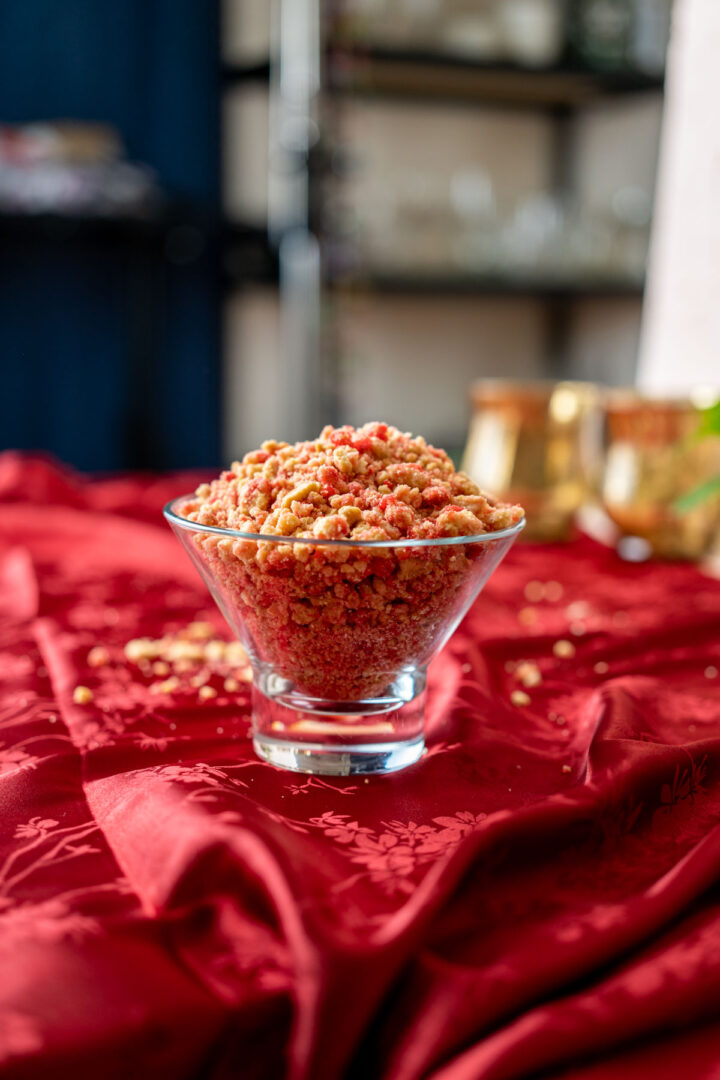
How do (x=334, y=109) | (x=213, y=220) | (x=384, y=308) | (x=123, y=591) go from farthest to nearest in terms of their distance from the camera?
(x=384, y=308), (x=334, y=109), (x=213, y=220), (x=123, y=591)

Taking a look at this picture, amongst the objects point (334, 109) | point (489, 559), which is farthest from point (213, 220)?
point (489, 559)

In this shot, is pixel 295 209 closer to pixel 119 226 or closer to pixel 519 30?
pixel 119 226

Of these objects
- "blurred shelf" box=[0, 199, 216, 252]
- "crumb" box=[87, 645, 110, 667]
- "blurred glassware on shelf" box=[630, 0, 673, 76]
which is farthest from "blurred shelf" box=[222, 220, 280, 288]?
"crumb" box=[87, 645, 110, 667]

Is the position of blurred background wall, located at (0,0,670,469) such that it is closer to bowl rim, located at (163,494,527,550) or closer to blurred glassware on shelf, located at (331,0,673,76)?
blurred glassware on shelf, located at (331,0,673,76)

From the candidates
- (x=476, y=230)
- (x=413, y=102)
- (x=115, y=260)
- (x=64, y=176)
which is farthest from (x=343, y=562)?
(x=413, y=102)

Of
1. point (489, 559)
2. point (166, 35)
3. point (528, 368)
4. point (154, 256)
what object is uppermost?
point (166, 35)

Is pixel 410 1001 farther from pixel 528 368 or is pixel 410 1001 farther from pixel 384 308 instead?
pixel 528 368

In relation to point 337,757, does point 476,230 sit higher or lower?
lower

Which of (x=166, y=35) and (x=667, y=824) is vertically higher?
(x=166, y=35)
